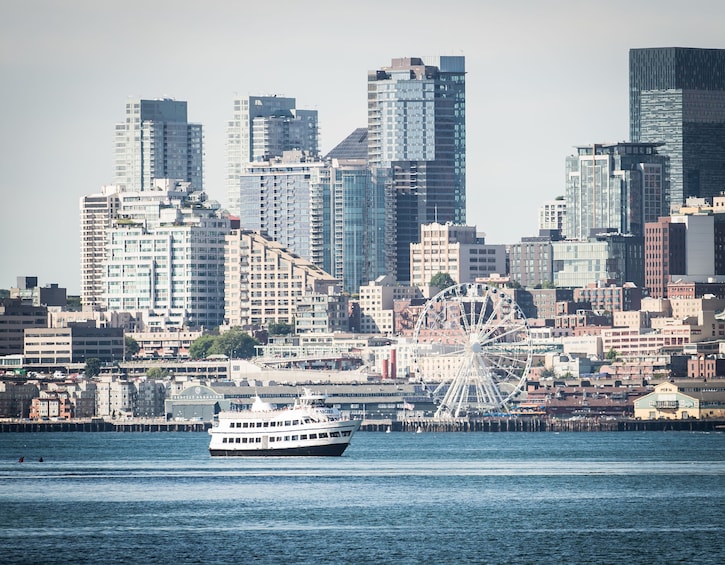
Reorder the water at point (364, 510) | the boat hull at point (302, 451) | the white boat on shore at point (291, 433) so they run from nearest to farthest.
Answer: the water at point (364, 510), the white boat on shore at point (291, 433), the boat hull at point (302, 451)

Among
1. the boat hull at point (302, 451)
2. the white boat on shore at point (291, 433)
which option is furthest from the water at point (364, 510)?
the white boat on shore at point (291, 433)

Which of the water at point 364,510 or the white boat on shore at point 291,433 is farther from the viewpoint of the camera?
the white boat on shore at point 291,433

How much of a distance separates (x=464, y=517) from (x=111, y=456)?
228ft

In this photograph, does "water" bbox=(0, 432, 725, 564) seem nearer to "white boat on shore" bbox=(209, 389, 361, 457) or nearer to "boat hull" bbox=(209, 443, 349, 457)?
"boat hull" bbox=(209, 443, 349, 457)

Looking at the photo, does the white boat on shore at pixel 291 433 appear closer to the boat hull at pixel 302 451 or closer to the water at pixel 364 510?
the boat hull at pixel 302 451

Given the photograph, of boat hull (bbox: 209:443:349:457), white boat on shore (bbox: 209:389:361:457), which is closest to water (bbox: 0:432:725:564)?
boat hull (bbox: 209:443:349:457)

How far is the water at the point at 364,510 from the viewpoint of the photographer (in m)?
104

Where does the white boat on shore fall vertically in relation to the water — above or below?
above

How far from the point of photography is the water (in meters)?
104

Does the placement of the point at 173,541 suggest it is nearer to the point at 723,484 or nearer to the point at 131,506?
the point at 131,506

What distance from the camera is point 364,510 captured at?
122 metres

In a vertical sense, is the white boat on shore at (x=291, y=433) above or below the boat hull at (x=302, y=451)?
above

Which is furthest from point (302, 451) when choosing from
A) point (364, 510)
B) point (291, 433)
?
point (364, 510)

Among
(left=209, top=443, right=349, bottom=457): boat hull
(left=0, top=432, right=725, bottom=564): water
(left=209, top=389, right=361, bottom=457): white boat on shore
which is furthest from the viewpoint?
(left=209, top=443, right=349, bottom=457): boat hull
